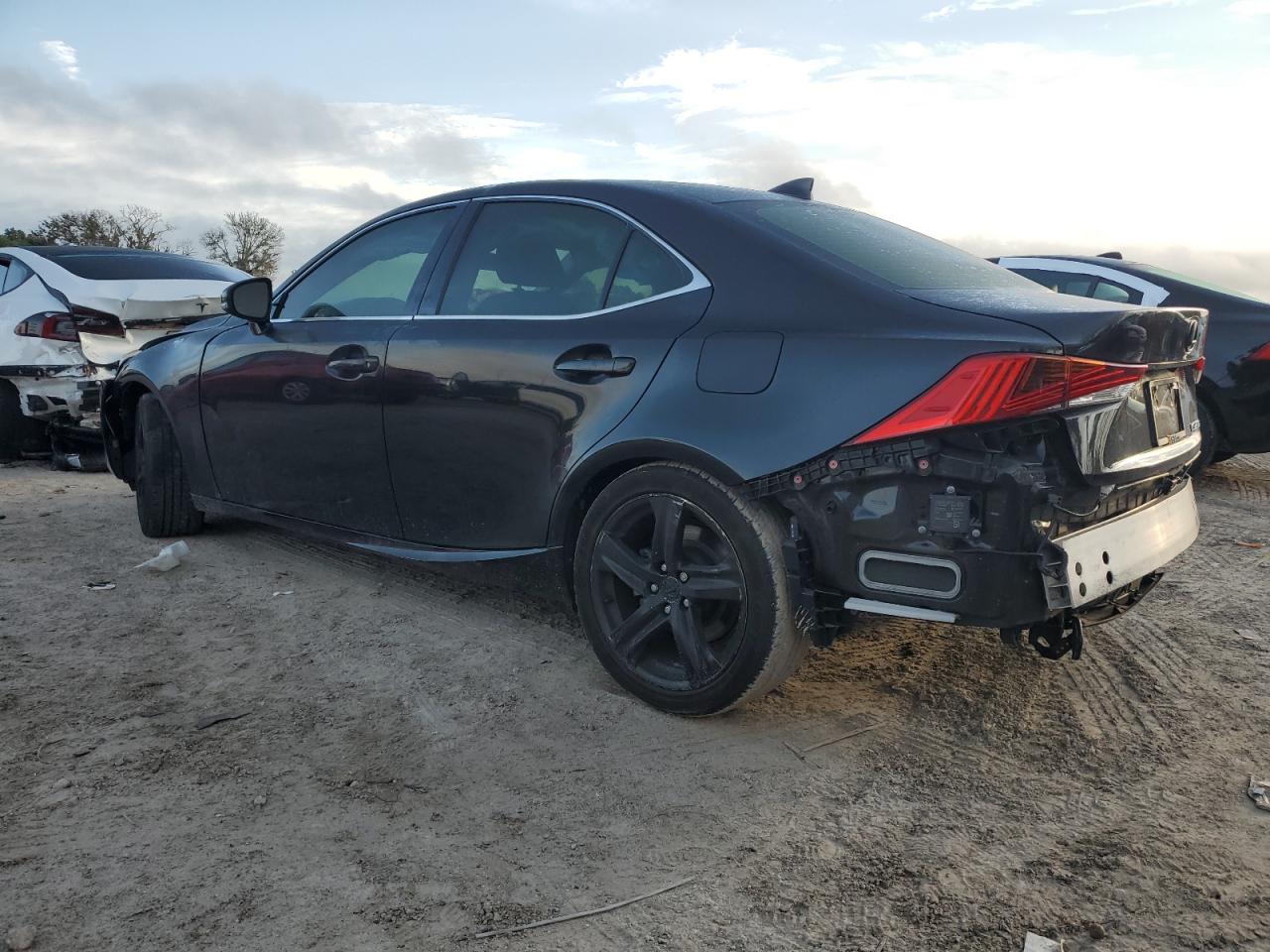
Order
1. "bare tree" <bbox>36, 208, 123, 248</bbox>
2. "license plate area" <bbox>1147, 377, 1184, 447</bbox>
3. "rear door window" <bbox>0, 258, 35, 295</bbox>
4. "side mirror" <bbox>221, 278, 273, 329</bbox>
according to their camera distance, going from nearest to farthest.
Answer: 1. "license plate area" <bbox>1147, 377, 1184, 447</bbox>
2. "side mirror" <bbox>221, 278, 273, 329</bbox>
3. "rear door window" <bbox>0, 258, 35, 295</bbox>
4. "bare tree" <bbox>36, 208, 123, 248</bbox>

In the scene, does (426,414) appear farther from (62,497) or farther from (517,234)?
(62,497)

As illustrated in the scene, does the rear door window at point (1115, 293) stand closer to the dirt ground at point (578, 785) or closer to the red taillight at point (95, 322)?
the dirt ground at point (578, 785)

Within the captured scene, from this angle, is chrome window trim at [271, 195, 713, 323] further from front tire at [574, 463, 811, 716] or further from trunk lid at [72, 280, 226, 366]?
trunk lid at [72, 280, 226, 366]

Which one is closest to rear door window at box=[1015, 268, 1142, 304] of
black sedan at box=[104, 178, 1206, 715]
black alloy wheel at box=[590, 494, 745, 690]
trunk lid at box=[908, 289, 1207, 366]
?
black sedan at box=[104, 178, 1206, 715]

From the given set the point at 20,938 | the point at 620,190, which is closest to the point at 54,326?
the point at 620,190

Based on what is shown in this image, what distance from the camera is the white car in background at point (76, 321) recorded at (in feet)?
23.2

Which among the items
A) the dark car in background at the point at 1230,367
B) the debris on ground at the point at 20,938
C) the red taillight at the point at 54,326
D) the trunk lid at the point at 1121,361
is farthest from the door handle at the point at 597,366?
the red taillight at the point at 54,326

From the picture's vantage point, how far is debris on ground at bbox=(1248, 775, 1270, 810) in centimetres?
263

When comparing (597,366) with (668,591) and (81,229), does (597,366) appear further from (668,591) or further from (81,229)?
(81,229)

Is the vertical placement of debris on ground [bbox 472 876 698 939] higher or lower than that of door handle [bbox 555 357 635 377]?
lower

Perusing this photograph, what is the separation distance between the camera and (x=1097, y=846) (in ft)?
7.92

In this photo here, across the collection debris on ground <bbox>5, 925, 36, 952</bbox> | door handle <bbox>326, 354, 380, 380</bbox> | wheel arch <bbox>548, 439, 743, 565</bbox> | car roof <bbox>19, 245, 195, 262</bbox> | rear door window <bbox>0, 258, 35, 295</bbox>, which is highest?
car roof <bbox>19, 245, 195, 262</bbox>

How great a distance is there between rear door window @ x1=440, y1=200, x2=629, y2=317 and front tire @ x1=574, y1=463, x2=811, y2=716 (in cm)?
71

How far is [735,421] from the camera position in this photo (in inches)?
110
